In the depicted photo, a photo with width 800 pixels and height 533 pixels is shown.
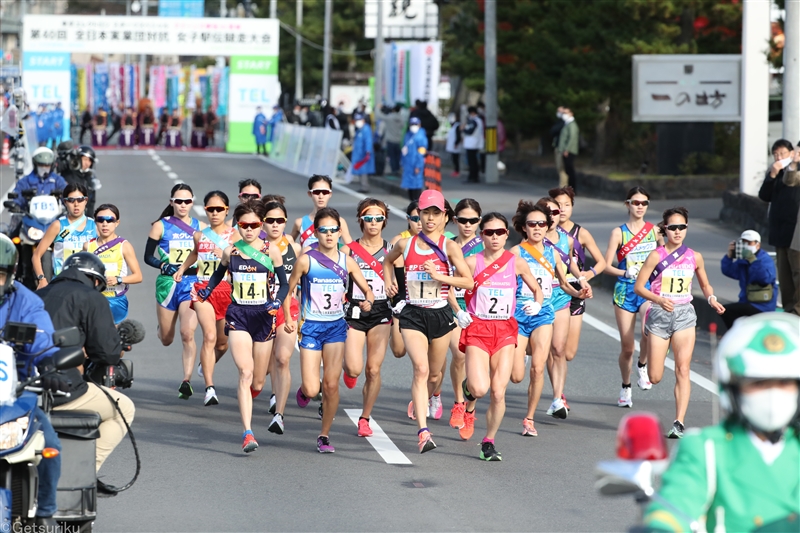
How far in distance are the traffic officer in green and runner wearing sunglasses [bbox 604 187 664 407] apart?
7200 mm

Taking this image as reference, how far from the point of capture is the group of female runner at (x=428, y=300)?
9.55 metres

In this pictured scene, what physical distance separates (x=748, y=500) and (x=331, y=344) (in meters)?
5.90

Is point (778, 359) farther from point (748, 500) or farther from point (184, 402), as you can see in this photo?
point (184, 402)

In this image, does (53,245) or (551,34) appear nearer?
(53,245)

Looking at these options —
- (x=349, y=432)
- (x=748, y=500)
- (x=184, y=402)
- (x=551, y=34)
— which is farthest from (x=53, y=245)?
(x=551, y=34)

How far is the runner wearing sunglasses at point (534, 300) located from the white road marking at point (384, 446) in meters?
1.09

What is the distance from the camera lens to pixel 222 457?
367 inches

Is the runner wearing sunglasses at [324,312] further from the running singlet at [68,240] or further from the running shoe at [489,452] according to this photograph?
the running singlet at [68,240]

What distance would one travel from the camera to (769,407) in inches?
149

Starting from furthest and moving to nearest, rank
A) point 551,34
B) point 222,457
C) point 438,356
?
point 551,34 < point 438,356 < point 222,457

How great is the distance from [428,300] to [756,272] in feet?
13.2

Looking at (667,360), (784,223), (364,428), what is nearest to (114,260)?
(364,428)

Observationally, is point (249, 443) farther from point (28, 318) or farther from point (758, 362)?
point (758, 362)

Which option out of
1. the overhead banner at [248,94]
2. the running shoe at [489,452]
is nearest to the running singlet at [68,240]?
the running shoe at [489,452]
